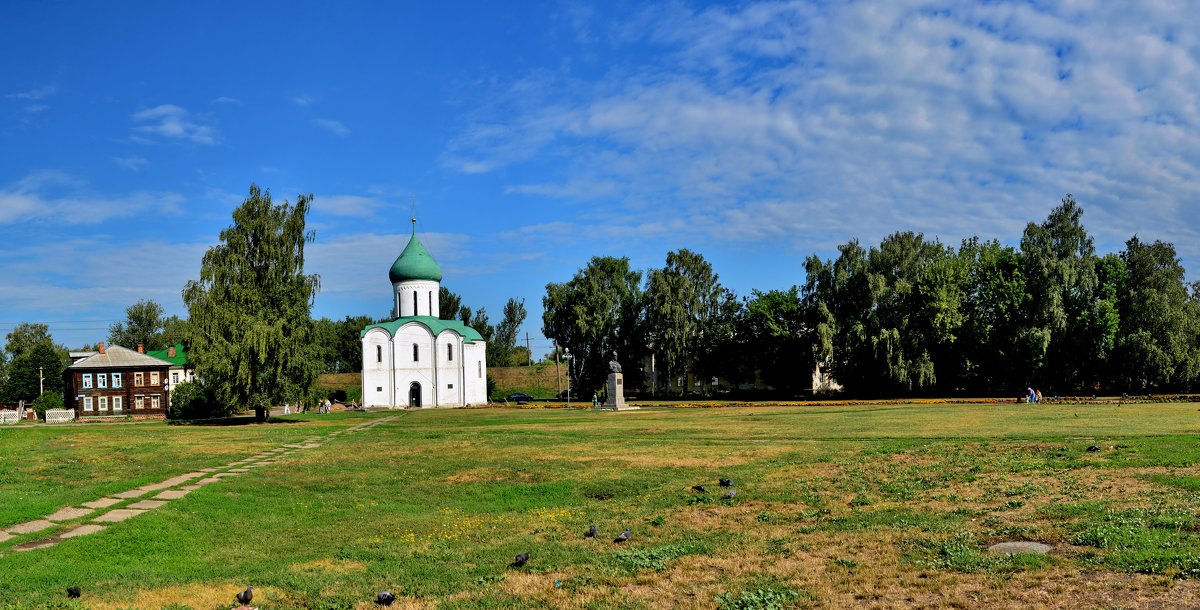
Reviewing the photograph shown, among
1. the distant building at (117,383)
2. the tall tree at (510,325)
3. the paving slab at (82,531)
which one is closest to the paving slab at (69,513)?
the paving slab at (82,531)

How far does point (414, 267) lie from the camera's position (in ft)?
243

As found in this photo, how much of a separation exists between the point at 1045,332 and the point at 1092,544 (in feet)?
167

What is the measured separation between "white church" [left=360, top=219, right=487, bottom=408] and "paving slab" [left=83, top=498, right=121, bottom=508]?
54.8 m

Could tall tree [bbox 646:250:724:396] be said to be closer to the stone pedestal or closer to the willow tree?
the stone pedestal

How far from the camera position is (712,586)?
9.61 metres

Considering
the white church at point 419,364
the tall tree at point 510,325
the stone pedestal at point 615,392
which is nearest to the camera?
the stone pedestal at point 615,392

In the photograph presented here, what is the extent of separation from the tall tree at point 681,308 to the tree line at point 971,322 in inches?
6.9

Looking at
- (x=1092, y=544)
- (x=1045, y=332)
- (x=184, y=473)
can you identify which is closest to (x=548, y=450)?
(x=184, y=473)

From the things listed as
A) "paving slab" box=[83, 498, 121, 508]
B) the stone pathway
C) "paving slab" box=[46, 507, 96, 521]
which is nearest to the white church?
the stone pathway

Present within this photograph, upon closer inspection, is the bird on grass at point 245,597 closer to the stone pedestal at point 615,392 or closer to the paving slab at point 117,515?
the paving slab at point 117,515

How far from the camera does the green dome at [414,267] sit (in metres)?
73.9

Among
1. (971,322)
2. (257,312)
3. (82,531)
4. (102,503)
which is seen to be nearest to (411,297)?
(257,312)

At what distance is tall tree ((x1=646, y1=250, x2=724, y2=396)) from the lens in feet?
239

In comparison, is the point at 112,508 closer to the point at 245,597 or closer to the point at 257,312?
the point at 245,597
